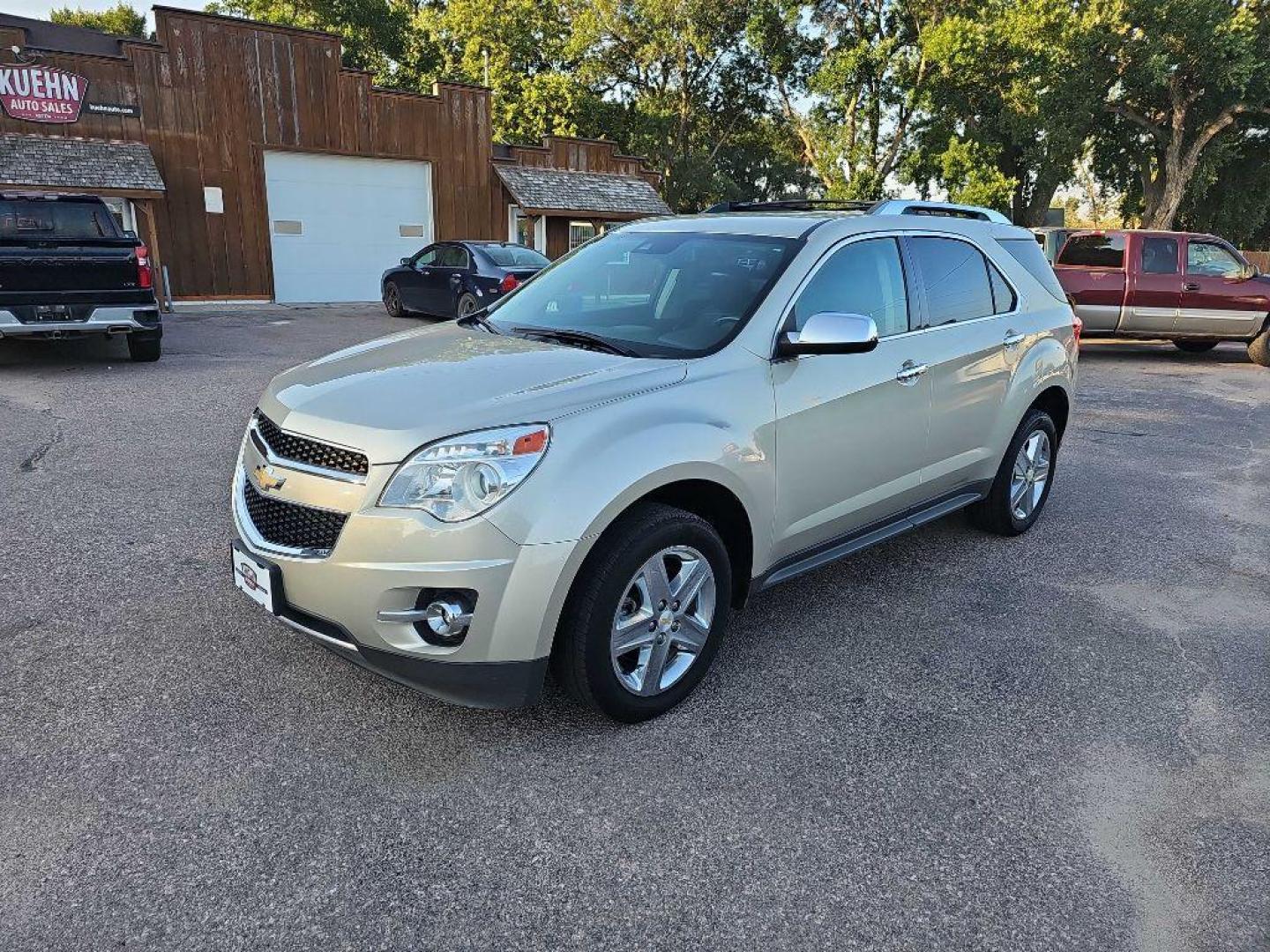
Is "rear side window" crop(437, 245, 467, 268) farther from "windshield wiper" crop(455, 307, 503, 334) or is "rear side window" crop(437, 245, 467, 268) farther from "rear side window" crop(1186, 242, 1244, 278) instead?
"windshield wiper" crop(455, 307, 503, 334)

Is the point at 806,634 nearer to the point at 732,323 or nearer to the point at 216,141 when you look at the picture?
the point at 732,323

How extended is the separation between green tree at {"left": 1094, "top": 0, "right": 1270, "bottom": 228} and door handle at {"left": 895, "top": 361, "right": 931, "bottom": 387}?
23.6 metres

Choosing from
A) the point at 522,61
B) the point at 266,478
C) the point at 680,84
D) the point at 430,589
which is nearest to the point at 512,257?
the point at 266,478

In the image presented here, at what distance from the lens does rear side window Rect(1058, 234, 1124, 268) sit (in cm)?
1340

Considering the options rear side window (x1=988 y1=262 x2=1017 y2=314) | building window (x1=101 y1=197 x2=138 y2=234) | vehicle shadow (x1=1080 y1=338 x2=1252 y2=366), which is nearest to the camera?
rear side window (x1=988 y1=262 x2=1017 y2=314)

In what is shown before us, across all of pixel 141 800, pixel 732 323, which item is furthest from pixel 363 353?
pixel 141 800

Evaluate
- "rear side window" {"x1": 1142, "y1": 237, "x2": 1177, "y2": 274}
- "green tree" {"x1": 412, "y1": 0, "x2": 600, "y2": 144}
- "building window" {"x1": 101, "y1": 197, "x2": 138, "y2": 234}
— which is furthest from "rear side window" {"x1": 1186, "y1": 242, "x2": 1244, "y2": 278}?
"green tree" {"x1": 412, "y1": 0, "x2": 600, "y2": 144}

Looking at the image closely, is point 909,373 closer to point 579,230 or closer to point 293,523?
point 293,523

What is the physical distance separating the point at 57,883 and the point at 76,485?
409 cm

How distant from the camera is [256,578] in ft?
9.90

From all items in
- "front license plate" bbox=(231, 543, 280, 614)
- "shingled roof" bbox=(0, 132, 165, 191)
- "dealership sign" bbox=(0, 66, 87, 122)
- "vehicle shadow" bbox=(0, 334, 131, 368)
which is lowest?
"vehicle shadow" bbox=(0, 334, 131, 368)

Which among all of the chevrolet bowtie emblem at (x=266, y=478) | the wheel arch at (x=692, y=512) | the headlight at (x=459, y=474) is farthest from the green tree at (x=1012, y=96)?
the chevrolet bowtie emblem at (x=266, y=478)

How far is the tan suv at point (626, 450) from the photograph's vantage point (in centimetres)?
269

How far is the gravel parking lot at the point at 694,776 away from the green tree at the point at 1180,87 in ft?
75.5
